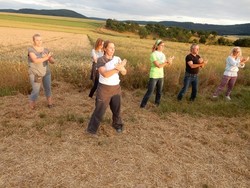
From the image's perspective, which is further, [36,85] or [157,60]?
[157,60]

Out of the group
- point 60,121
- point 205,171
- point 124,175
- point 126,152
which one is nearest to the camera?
point 124,175

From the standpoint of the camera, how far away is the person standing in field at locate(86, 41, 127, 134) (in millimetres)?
4844

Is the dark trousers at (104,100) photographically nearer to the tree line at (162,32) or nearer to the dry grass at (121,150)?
the dry grass at (121,150)

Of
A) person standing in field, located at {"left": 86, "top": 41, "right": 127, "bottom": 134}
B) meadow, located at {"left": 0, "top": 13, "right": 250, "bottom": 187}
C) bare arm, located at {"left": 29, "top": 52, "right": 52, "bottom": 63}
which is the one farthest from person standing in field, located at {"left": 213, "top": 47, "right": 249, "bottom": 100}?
bare arm, located at {"left": 29, "top": 52, "right": 52, "bottom": 63}

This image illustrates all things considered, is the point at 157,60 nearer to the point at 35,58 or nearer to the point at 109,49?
the point at 109,49

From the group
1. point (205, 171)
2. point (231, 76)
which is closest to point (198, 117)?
point (231, 76)

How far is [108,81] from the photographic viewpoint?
5.06 metres

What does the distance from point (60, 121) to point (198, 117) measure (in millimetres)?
3479

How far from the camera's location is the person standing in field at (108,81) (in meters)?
4.84

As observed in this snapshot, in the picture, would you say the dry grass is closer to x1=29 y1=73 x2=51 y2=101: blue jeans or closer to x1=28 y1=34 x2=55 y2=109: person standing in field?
x1=29 y1=73 x2=51 y2=101: blue jeans

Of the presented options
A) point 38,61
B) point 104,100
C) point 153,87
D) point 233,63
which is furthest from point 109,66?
point 233,63

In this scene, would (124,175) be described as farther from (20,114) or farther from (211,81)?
(211,81)

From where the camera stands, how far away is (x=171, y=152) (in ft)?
16.6

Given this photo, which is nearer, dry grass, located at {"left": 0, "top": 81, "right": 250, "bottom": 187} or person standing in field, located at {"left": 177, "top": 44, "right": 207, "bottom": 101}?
dry grass, located at {"left": 0, "top": 81, "right": 250, "bottom": 187}
